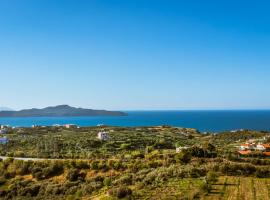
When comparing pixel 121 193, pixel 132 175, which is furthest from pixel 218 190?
pixel 132 175

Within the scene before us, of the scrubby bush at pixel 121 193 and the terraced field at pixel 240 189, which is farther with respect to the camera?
the scrubby bush at pixel 121 193

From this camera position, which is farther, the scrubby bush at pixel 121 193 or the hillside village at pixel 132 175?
the hillside village at pixel 132 175

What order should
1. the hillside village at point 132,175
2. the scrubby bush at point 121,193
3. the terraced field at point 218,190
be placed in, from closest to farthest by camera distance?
the terraced field at point 218,190, the scrubby bush at point 121,193, the hillside village at point 132,175

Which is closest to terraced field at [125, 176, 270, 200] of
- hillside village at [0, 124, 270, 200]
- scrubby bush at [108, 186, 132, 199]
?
hillside village at [0, 124, 270, 200]

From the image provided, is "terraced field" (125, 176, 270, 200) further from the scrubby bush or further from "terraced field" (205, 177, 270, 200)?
the scrubby bush

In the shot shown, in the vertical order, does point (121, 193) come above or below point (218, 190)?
below

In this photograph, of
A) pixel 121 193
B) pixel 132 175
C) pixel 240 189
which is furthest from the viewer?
pixel 132 175

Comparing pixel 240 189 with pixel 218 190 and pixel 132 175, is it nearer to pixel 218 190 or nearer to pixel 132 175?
pixel 218 190

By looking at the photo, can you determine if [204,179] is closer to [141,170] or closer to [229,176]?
[229,176]

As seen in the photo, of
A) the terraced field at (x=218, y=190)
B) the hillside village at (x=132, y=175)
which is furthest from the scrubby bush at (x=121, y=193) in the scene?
the terraced field at (x=218, y=190)

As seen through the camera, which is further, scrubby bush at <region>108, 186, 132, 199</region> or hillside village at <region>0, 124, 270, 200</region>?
hillside village at <region>0, 124, 270, 200</region>

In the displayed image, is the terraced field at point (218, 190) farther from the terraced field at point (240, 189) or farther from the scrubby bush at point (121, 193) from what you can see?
the scrubby bush at point (121, 193)

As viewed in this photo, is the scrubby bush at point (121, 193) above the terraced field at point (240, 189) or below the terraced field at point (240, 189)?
below

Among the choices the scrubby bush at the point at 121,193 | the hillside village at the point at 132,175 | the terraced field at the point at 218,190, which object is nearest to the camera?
the terraced field at the point at 218,190
